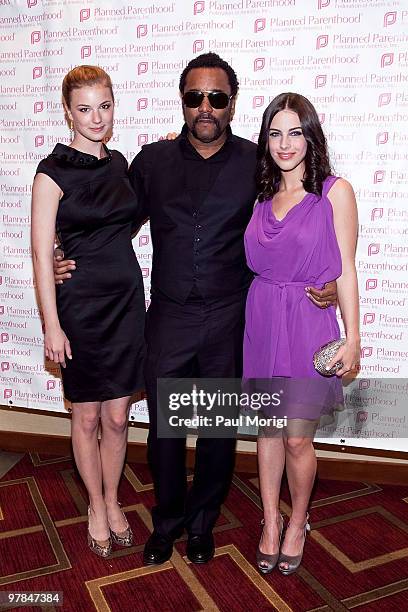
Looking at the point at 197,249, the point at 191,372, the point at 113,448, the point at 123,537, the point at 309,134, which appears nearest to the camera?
the point at 309,134

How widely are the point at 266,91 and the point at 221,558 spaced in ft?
6.94

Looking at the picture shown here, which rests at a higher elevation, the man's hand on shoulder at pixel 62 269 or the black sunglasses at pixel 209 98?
the black sunglasses at pixel 209 98

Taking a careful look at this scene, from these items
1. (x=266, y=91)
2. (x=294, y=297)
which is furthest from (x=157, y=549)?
(x=266, y=91)

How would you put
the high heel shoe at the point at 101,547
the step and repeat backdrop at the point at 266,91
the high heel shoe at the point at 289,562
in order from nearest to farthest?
the high heel shoe at the point at 289,562, the high heel shoe at the point at 101,547, the step and repeat backdrop at the point at 266,91

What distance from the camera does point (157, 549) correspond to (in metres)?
2.48

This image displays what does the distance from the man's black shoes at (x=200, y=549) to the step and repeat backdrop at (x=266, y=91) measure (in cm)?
96

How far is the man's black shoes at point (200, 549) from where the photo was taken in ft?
8.11

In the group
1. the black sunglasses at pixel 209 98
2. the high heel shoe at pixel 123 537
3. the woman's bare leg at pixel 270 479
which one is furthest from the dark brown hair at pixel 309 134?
the high heel shoe at pixel 123 537

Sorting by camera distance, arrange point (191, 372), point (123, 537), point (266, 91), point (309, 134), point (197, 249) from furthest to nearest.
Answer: point (266, 91) < point (123, 537) < point (191, 372) < point (197, 249) < point (309, 134)

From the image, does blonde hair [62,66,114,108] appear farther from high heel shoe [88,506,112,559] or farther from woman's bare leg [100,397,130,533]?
high heel shoe [88,506,112,559]

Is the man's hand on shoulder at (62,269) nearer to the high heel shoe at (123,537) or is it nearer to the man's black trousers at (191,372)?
the man's black trousers at (191,372)

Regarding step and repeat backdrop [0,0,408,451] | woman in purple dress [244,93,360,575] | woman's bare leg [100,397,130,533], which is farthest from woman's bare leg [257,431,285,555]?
step and repeat backdrop [0,0,408,451]

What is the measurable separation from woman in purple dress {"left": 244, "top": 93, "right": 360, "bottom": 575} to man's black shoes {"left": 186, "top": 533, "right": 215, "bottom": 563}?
0.23 metres

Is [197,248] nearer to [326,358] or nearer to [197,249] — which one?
[197,249]
